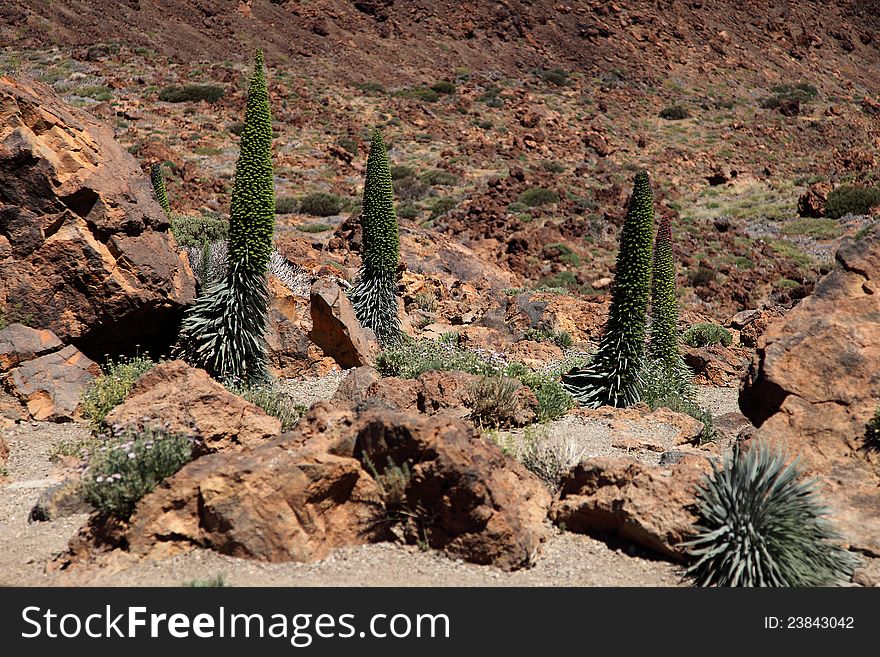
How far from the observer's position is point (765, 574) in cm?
410

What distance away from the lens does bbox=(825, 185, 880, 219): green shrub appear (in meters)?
24.9

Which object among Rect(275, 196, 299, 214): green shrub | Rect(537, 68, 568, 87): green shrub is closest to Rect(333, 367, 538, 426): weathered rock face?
Rect(275, 196, 299, 214): green shrub

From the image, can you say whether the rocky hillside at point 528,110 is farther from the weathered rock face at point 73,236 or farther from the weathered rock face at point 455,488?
the weathered rock face at point 455,488

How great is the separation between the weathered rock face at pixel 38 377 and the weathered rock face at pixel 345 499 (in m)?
3.32

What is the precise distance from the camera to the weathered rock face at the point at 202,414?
19.2 ft

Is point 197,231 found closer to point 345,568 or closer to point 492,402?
point 492,402

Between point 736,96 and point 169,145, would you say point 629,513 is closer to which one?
point 169,145

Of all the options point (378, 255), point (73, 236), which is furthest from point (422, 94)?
point (73, 236)

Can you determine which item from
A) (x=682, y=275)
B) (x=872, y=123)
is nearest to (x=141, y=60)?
(x=682, y=275)

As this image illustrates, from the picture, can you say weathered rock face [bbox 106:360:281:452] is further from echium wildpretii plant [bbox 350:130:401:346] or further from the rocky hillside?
the rocky hillside

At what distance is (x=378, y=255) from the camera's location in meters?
11.3

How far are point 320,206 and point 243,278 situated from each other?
15905 mm

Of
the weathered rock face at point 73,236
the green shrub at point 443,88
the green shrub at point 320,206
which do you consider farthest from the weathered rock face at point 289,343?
the green shrub at point 443,88

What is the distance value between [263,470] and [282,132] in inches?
1126
